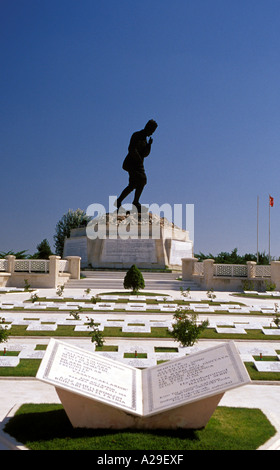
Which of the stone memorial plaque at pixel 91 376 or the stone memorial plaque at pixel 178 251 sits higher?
the stone memorial plaque at pixel 178 251

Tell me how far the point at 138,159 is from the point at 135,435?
83.8 feet

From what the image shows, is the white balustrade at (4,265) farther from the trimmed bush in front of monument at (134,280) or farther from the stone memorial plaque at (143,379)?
the stone memorial plaque at (143,379)

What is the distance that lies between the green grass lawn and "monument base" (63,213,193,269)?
22572 mm

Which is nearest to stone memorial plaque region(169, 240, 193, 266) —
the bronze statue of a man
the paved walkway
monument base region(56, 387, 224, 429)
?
the bronze statue of a man

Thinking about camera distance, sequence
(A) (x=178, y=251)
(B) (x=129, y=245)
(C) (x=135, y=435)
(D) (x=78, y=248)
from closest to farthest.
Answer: (C) (x=135, y=435) → (B) (x=129, y=245) → (A) (x=178, y=251) → (D) (x=78, y=248)

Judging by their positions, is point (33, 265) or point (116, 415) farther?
point (33, 265)

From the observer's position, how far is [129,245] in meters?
28.4

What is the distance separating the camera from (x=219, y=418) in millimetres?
5625

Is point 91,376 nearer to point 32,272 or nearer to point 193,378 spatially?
point 193,378

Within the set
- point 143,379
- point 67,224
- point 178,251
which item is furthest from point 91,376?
point 67,224

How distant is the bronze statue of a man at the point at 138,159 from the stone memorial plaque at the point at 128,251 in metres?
3.20

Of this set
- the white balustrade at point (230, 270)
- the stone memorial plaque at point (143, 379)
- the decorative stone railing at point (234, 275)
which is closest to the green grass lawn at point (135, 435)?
the stone memorial plaque at point (143, 379)

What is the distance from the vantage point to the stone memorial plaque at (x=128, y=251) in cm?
2831
